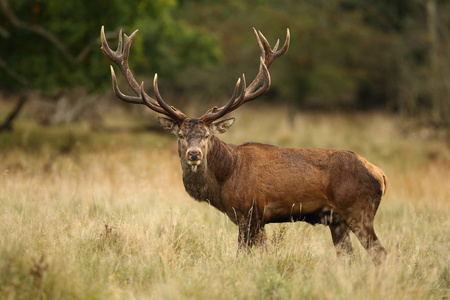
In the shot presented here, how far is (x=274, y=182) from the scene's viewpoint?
18.4ft

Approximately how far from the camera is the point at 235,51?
2316 centimetres

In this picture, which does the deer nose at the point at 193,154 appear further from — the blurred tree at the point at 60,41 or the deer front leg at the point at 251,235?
the blurred tree at the point at 60,41

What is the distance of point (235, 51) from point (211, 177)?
1798cm

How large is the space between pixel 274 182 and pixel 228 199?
52cm

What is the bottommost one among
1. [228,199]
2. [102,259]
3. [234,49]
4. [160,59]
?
A: [102,259]

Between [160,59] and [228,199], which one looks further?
[160,59]

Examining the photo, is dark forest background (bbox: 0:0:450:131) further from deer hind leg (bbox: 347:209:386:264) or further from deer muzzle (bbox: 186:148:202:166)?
deer hind leg (bbox: 347:209:386:264)

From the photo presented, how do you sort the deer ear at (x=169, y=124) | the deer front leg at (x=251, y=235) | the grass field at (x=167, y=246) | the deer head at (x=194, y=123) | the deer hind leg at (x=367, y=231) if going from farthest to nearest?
the deer ear at (x=169, y=124), the deer head at (x=194, y=123), the deer front leg at (x=251, y=235), the deer hind leg at (x=367, y=231), the grass field at (x=167, y=246)

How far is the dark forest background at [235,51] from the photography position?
472 inches

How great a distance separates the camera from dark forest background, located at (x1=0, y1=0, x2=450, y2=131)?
11992 mm

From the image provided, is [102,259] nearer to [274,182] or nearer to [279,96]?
[274,182]

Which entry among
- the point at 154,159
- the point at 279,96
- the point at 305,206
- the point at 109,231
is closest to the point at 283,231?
the point at 305,206

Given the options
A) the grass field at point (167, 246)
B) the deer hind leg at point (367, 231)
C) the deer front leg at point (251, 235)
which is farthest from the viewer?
the deer front leg at point (251, 235)

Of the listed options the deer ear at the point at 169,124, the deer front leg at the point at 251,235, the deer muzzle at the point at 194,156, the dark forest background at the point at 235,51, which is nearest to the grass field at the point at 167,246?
the deer front leg at the point at 251,235
